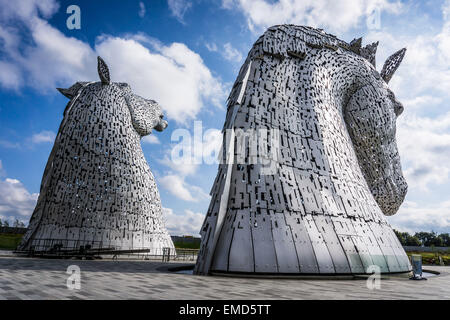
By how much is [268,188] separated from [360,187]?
11.3 ft

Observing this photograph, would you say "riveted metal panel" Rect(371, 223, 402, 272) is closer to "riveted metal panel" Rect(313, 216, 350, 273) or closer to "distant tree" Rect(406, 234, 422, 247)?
"riveted metal panel" Rect(313, 216, 350, 273)

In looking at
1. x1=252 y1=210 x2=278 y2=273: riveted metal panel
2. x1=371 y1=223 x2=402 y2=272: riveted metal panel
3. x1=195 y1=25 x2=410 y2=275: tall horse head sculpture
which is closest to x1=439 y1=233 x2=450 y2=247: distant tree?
x1=195 y1=25 x2=410 y2=275: tall horse head sculpture

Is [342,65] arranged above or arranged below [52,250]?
above

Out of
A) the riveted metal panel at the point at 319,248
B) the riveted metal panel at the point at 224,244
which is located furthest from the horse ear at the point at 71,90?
the riveted metal panel at the point at 319,248

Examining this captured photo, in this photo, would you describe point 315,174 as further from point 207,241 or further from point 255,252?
point 207,241

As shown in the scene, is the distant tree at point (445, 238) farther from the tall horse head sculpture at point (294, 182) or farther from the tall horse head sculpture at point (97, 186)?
the tall horse head sculpture at point (294, 182)

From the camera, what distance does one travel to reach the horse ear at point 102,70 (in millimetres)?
18406

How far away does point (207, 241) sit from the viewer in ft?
25.1

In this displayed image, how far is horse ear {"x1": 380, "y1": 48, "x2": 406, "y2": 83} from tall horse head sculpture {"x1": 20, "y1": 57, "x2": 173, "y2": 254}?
47.4 ft

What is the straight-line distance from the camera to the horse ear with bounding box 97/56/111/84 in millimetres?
18406

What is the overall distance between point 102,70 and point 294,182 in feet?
49.5

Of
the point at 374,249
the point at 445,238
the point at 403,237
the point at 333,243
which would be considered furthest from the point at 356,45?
the point at 445,238
